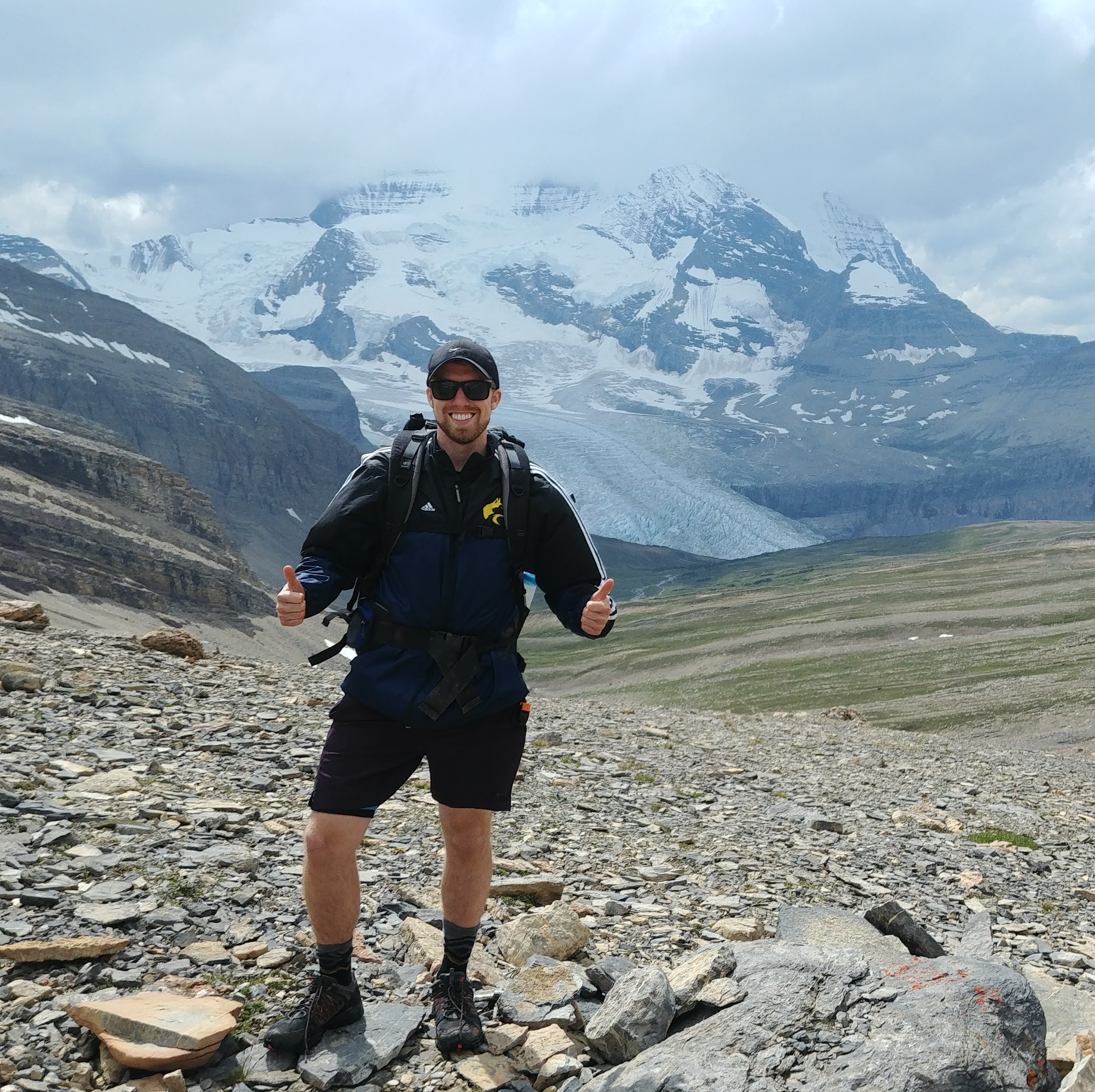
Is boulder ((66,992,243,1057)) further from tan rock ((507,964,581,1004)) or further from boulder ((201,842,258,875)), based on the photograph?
boulder ((201,842,258,875))

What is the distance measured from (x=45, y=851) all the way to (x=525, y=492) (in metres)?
4.72

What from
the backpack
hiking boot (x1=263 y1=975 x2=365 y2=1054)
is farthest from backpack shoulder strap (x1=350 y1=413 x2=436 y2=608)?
hiking boot (x1=263 y1=975 x2=365 y2=1054)

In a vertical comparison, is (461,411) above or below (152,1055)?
above

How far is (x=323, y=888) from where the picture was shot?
5.47 metres

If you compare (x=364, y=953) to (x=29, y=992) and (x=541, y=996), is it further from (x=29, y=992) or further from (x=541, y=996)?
(x=29, y=992)

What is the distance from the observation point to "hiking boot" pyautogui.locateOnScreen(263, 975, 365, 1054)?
5207mm

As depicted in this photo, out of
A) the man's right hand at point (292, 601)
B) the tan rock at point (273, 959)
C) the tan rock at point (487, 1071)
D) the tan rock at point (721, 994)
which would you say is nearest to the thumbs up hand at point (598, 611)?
the man's right hand at point (292, 601)

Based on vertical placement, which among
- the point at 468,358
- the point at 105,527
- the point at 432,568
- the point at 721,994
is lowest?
the point at 721,994

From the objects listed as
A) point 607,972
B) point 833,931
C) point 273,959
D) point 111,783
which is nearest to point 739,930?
point 833,931

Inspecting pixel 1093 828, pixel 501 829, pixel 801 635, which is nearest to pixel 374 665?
pixel 501 829

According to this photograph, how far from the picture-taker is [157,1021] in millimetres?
5070

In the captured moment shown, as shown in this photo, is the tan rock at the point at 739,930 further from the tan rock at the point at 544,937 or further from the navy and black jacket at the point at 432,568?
the navy and black jacket at the point at 432,568

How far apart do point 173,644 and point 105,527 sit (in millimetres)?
95585

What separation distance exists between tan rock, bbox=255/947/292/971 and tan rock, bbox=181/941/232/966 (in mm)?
181
